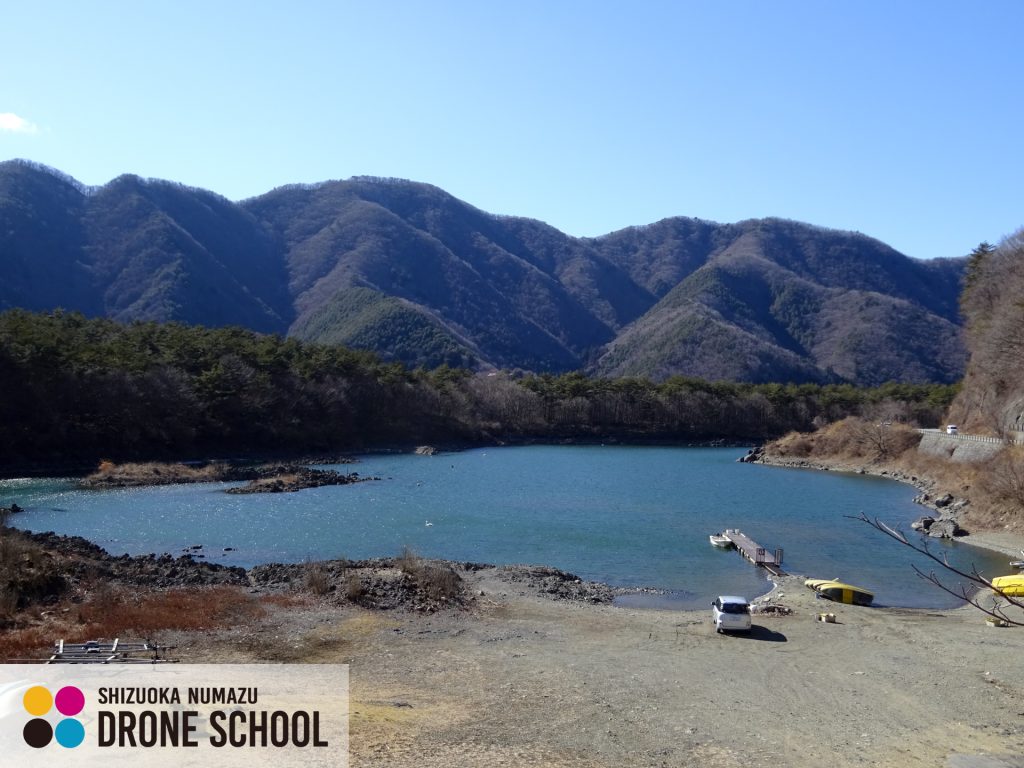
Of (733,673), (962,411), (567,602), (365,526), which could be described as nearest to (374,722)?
(733,673)

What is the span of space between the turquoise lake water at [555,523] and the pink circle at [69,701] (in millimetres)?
17531

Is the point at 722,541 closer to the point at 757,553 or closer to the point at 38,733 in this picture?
the point at 757,553

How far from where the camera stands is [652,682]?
15.9 metres

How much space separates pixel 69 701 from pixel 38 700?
521 millimetres

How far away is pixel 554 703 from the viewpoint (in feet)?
46.5

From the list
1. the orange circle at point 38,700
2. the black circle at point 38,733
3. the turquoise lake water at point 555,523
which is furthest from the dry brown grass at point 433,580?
the black circle at point 38,733

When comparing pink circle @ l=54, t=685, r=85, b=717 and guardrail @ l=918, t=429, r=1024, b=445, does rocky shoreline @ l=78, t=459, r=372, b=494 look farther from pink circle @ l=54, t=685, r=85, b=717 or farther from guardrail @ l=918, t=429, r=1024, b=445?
guardrail @ l=918, t=429, r=1024, b=445

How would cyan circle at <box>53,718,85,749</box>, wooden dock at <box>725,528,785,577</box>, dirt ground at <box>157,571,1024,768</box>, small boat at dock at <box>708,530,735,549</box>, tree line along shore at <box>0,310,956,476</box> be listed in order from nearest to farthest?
cyan circle at <box>53,718,85,749</box>
dirt ground at <box>157,571,1024,768</box>
wooden dock at <box>725,528,785,577</box>
small boat at dock at <box>708,530,735,549</box>
tree line along shore at <box>0,310,956,476</box>

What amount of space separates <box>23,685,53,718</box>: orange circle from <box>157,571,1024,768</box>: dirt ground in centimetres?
372

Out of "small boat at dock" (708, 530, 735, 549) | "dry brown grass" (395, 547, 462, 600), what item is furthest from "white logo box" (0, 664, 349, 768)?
"small boat at dock" (708, 530, 735, 549)

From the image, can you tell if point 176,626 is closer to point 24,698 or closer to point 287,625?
point 287,625

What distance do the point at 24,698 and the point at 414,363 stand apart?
470 ft

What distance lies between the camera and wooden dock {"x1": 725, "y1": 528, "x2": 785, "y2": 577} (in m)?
29.2

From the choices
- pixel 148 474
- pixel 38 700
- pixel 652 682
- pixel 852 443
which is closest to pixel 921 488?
pixel 852 443
